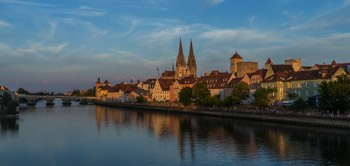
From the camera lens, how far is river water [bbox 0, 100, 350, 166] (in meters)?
32.4

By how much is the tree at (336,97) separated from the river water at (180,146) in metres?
4.51

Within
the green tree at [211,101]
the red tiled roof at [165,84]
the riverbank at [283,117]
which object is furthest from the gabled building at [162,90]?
the green tree at [211,101]

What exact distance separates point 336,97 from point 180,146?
23.3 m

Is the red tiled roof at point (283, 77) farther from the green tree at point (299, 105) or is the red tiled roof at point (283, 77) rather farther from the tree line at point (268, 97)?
the green tree at point (299, 105)

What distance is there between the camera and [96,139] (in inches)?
1820

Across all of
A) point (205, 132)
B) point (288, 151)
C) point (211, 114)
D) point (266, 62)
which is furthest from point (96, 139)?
point (266, 62)

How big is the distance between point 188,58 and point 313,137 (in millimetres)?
118011

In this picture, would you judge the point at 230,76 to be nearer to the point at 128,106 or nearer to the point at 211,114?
the point at 211,114

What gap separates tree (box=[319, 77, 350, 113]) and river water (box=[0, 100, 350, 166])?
451cm

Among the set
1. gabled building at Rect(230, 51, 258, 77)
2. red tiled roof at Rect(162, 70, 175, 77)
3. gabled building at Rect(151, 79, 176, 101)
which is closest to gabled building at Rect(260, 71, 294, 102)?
gabled building at Rect(230, 51, 258, 77)

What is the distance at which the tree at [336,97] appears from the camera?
169 feet

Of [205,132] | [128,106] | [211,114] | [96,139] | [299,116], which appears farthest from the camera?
[128,106]

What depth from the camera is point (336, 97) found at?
5191cm

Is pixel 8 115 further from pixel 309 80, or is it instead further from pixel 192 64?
pixel 192 64
